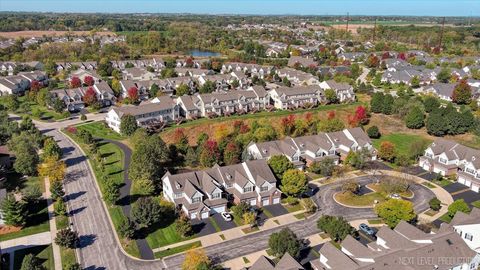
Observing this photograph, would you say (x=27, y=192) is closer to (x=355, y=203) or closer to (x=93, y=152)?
(x=93, y=152)

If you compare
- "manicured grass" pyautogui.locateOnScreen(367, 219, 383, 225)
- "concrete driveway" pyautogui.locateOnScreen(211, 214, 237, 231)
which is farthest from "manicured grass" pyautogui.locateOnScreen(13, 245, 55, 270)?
"manicured grass" pyautogui.locateOnScreen(367, 219, 383, 225)

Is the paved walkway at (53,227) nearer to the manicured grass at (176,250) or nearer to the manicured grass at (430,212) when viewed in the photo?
the manicured grass at (176,250)

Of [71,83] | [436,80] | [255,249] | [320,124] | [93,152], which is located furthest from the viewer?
[436,80]

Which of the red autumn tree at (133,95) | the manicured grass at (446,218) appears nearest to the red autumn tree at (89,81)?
the red autumn tree at (133,95)

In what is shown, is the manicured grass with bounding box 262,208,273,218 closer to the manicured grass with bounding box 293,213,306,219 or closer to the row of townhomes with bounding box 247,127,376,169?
the manicured grass with bounding box 293,213,306,219

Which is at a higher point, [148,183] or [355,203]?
[148,183]

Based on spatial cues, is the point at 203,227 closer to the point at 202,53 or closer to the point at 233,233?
the point at 233,233

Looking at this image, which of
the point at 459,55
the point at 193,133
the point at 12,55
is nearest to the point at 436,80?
the point at 459,55
